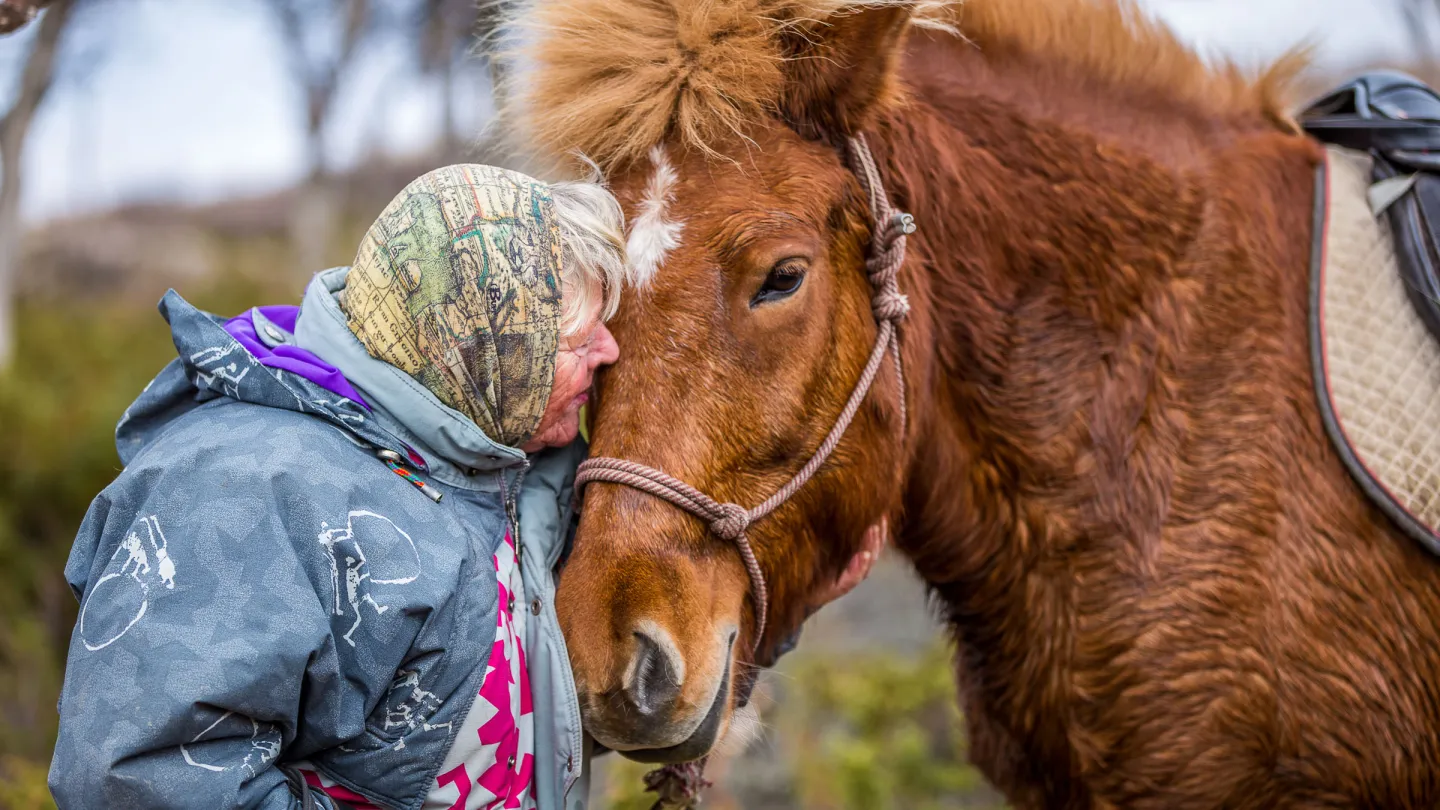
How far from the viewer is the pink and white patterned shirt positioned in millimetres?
1604

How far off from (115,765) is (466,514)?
613mm

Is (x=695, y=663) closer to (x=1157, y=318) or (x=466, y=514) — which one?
(x=466, y=514)

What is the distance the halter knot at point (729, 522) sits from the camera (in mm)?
1802

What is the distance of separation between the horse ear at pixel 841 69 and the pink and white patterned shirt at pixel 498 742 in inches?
41.4

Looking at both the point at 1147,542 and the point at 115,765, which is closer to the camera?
the point at 115,765

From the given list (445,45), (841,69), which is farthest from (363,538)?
(445,45)

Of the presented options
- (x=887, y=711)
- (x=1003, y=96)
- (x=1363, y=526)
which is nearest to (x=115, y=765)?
(x=1003, y=96)

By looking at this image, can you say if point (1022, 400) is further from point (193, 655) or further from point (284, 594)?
point (193, 655)

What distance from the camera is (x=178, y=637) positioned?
1318mm

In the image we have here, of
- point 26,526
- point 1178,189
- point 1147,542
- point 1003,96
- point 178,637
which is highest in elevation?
point 1003,96

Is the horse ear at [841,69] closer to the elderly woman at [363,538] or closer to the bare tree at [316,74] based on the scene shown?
the elderly woman at [363,538]

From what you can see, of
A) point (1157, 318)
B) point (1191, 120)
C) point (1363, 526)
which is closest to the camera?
point (1363, 526)

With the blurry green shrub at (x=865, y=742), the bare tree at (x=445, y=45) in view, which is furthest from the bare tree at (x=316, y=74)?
the blurry green shrub at (x=865, y=742)

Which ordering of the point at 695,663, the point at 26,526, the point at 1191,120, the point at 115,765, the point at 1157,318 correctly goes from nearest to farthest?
the point at 115,765 < the point at 695,663 < the point at 1157,318 < the point at 1191,120 < the point at 26,526
